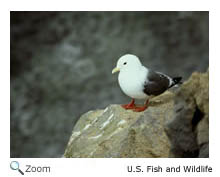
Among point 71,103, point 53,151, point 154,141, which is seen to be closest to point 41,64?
point 71,103

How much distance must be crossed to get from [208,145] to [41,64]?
6965 mm

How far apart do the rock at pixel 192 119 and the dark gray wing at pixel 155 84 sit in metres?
0.95

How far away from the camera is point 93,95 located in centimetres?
1084

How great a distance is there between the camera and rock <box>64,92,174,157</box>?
495 centimetres

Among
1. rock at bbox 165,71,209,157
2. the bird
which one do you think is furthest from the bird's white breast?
rock at bbox 165,71,209,157

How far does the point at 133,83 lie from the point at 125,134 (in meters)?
0.65

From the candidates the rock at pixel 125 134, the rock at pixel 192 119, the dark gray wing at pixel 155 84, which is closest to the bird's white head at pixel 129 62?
the dark gray wing at pixel 155 84

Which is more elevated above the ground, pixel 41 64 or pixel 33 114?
pixel 41 64

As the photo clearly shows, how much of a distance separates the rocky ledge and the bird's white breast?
0.24 m

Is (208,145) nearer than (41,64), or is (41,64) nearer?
(208,145)
